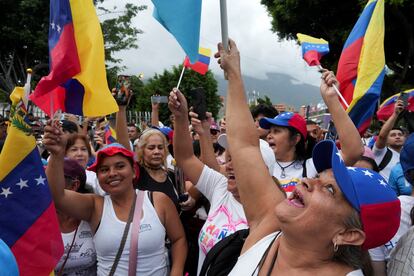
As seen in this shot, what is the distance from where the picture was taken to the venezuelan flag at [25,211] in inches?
97.5

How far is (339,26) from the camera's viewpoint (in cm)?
1784

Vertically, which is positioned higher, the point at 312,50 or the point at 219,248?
the point at 312,50

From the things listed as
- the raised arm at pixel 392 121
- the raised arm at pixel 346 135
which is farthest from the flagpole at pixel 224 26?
the raised arm at pixel 392 121

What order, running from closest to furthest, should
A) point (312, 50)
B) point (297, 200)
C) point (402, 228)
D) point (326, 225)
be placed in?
point (326, 225), point (297, 200), point (402, 228), point (312, 50)

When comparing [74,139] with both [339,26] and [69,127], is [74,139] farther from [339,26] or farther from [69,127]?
[339,26]

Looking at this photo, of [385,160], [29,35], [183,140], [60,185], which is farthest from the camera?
[29,35]

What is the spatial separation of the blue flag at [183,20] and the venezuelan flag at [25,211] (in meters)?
1.05

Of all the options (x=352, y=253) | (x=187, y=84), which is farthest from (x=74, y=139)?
(x=187, y=84)

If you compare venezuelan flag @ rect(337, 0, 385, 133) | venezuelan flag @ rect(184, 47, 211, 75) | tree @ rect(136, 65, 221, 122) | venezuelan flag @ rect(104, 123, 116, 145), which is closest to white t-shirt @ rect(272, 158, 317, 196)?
venezuelan flag @ rect(337, 0, 385, 133)

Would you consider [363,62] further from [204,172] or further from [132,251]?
[132,251]

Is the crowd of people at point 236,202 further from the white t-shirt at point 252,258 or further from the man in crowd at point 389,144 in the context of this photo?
the man in crowd at point 389,144

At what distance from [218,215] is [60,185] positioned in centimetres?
100

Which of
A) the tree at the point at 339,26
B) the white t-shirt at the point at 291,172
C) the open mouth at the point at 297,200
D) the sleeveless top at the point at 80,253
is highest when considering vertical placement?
the tree at the point at 339,26

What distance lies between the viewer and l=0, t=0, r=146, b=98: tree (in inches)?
605
